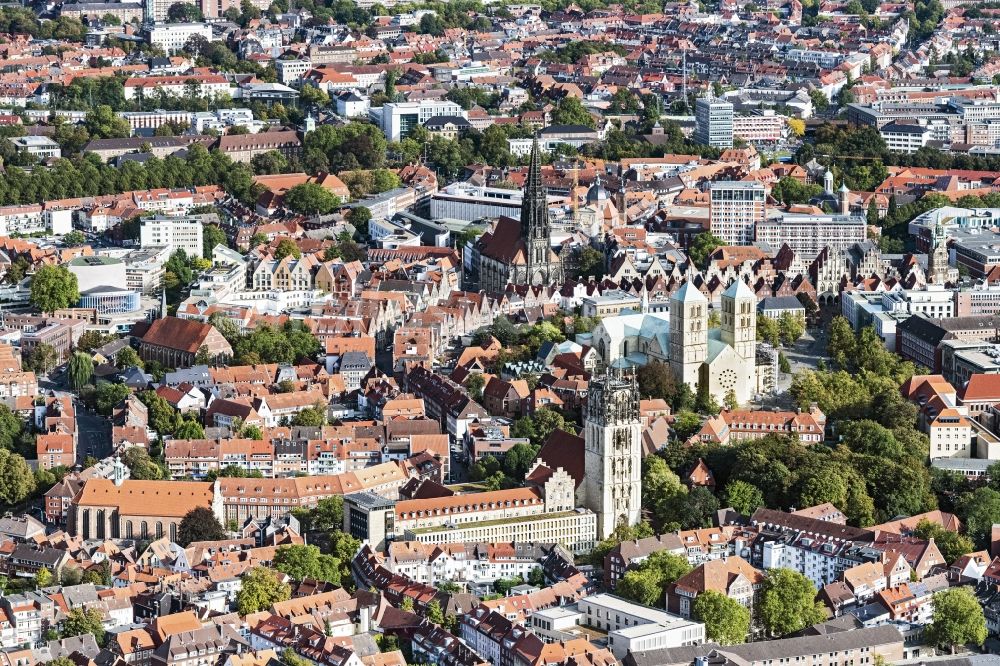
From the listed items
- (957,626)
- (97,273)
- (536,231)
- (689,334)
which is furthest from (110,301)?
(957,626)

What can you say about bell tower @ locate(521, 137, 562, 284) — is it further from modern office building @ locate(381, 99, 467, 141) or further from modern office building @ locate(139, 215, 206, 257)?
modern office building @ locate(381, 99, 467, 141)

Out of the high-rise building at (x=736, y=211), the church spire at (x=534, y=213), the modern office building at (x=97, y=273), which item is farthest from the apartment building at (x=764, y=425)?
the high-rise building at (x=736, y=211)

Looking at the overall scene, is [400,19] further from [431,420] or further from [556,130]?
[431,420]

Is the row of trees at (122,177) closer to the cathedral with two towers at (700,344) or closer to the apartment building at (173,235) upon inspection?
the apartment building at (173,235)

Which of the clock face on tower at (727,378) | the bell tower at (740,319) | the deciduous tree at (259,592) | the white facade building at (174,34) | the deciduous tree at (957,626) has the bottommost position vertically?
the deciduous tree at (957,626)

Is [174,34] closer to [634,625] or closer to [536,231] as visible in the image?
[536,231]

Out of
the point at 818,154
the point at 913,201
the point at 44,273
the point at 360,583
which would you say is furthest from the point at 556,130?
the point at 360,583
